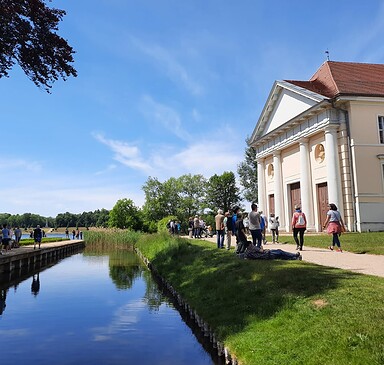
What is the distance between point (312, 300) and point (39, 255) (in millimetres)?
25102

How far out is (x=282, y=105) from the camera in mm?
31688

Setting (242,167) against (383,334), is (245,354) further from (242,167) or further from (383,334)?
(242,167)

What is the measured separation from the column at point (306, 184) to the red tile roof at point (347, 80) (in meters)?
4.22

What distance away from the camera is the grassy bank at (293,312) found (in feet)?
16.6

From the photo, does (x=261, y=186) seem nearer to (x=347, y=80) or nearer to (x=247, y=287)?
(x=347, y=80)

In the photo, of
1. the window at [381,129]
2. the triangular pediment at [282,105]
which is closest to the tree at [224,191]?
the triangular pediment at [282,105]

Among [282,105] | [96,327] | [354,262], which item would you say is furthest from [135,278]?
[282,105]

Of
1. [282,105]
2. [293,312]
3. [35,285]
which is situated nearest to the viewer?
[293,312]

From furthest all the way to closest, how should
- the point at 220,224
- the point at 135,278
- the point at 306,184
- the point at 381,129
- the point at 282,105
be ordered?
the point at 282,105, the point at 306,184, the point at 381,129, the point at 135,278, the point at 220,224

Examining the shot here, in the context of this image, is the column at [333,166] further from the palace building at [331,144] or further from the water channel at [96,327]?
the water channel at [96,327]

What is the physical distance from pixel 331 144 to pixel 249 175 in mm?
35372

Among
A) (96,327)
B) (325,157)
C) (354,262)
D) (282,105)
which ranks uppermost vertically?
(282,105)

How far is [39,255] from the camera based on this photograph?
2767cm

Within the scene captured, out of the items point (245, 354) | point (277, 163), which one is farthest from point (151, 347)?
point (277, 163)
